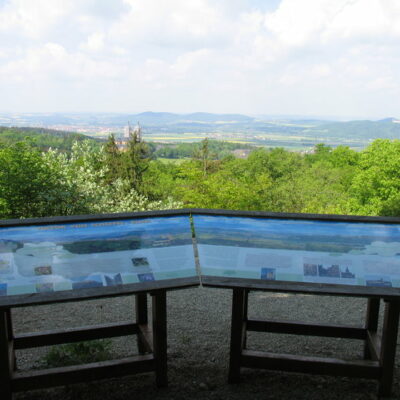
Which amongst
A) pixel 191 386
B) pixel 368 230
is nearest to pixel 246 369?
pixel 191 386

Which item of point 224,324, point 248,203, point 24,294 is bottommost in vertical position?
point 248,203

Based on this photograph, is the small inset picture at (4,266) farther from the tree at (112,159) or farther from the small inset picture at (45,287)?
the tree at (112,159)

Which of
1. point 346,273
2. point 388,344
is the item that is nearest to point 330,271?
point 346,273

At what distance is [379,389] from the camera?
10.1 feet

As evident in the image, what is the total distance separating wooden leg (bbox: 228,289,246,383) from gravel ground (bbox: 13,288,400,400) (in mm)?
106

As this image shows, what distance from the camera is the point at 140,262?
9.25ft

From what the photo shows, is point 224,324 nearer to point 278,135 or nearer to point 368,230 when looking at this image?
point 368,230

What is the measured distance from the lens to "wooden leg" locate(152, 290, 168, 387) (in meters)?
2.96

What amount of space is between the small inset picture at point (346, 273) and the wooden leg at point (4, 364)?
6.82 feet

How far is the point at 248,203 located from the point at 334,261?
69.1 ft

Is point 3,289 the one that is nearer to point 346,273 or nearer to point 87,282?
point 87,282

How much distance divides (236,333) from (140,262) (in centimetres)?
85

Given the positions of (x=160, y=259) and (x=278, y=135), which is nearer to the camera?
(x=160, y=259)

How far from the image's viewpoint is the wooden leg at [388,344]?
2.85 m
